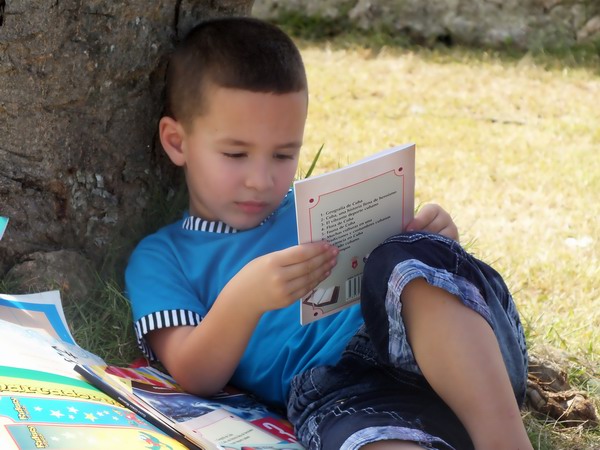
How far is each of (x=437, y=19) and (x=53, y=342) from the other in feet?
16.3

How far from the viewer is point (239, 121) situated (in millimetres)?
1991

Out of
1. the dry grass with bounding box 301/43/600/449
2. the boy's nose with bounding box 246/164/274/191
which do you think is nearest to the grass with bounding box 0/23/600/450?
the dry grass with bounding box 301/43/600/449

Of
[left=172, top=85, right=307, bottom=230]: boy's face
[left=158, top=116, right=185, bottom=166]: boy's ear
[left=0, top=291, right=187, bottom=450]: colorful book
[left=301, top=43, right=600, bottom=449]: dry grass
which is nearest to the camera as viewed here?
[left=0, top=291, right=187, bottom=450]: colorful book

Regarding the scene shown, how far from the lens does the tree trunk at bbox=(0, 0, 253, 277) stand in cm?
203

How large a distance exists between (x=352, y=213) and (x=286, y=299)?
196mm

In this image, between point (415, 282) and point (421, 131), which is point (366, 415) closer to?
point (415, 282)

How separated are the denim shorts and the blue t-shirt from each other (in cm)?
8

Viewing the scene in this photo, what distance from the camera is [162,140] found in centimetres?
219

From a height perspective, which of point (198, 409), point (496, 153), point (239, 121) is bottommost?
point (496, 153)

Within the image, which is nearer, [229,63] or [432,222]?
[432,222]

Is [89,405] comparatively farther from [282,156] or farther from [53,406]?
[282,156]

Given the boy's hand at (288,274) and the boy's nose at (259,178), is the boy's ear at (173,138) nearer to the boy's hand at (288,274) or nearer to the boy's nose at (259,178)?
the boy's nose at (259,178)

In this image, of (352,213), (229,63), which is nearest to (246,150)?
(229,63)

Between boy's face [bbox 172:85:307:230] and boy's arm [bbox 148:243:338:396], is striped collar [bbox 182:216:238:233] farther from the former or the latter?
boy's arm [bbox 148:243:338:396]
